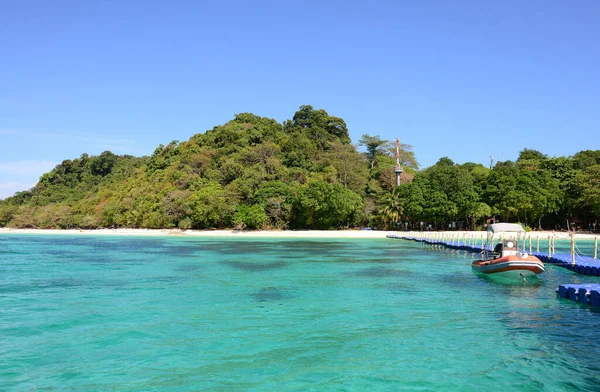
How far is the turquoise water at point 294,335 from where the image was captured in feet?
30.9

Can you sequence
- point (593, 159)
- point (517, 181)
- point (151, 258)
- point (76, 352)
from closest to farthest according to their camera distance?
point (76, 352) < point (151, 258) < point (517, 181) < point (593, 159)

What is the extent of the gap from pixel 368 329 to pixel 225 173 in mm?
67393

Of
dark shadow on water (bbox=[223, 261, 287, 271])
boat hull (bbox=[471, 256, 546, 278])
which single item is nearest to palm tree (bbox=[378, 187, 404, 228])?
dark shadow on water (bbox=[223, 261, 287, 271])

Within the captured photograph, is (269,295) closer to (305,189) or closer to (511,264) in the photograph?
(511,264)

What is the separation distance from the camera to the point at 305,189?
64.6 m

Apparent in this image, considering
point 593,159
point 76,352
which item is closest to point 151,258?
point 76,352

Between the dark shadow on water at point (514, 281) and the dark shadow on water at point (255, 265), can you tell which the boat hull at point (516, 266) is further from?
the dark shadow on water at point (255, 265)

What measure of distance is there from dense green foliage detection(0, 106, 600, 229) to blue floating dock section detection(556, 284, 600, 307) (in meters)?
42.6

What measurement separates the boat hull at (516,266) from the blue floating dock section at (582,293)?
12.7 feet

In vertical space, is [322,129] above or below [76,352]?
above

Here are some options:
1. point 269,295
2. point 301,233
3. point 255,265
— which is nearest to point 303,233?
point 301,233

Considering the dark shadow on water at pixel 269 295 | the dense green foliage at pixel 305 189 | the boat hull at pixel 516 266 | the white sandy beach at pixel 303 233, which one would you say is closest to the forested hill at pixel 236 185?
the dense green foliage at pixel 305 189

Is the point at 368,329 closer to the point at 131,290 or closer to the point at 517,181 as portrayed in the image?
the point at 131,290

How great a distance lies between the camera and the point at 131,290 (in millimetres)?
20188
